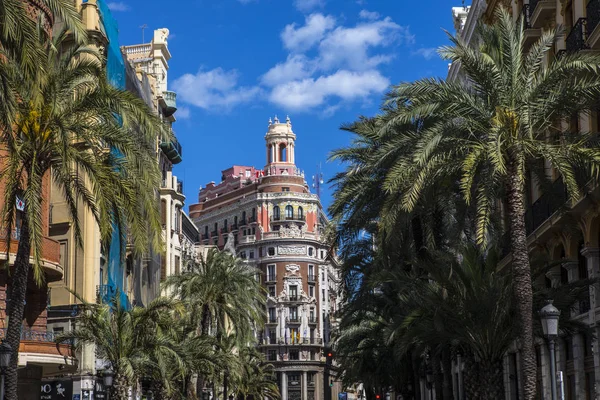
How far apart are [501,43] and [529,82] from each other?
144 cm

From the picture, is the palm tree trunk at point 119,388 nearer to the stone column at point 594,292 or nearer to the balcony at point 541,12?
the stone column at point 594,292

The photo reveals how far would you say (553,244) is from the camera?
39.8 metres

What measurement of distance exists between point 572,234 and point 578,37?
22.3 ft

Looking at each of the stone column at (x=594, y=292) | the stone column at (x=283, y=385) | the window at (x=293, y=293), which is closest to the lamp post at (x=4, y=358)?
the stone column at (x=594, y=292)

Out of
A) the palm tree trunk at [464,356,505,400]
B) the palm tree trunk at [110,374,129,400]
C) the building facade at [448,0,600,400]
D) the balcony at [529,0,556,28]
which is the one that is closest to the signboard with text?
the palm tree trunk at [110,374,129,400]

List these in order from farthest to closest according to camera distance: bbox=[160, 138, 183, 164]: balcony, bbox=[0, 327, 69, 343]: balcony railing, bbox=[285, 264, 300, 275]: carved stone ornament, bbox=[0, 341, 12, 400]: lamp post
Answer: bbox=[285, 264, 300, 275]: carved stone ornament < bbox=[160, 138, 183, 164]: balcony < bbox=[0, 327, 69, 343]: balcony railing < bbox=[0, 341, 12, 400]: lamp post

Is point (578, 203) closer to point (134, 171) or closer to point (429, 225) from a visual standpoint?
point (429, 225)

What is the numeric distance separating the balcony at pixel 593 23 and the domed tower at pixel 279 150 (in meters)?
128

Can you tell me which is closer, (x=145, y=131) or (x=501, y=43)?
(x=145, y=131)

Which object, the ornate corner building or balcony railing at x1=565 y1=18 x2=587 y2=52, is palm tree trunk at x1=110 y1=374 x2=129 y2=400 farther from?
the ornate corner building

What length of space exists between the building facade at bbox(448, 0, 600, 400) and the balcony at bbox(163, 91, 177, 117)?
48.5 m

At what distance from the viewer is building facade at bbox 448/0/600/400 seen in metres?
33.7

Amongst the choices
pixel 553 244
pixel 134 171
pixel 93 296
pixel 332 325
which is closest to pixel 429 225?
pixel 553 244

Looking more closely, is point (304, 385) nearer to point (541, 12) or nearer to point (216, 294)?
point (216, 294)
